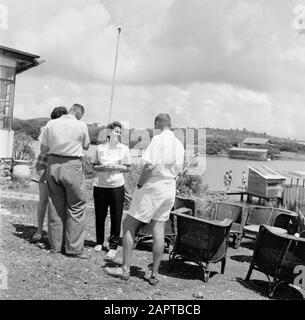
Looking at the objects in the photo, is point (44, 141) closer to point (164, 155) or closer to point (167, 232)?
point (164, 155)

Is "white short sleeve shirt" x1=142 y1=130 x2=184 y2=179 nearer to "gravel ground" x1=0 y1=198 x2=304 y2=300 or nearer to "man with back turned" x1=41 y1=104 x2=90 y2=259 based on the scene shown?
"man with back turned" x1=41 y1=104 x2=90 y2=259

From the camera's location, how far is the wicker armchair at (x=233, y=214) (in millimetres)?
7633

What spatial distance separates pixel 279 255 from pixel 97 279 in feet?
6.72

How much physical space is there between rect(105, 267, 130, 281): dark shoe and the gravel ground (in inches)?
2.4

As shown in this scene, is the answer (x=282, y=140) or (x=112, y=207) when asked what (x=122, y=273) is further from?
(x=282, y=140)

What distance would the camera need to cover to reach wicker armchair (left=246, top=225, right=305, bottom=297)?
4.97 m

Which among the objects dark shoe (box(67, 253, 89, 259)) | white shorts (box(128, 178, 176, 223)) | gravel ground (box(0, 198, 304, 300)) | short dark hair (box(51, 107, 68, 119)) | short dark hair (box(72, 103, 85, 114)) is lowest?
gravel ground (box(0, 198, 304, 300))

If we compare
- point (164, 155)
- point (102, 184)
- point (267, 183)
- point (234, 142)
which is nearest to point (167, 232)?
point (102, 184)

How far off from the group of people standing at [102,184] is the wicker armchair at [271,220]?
8.76 ft

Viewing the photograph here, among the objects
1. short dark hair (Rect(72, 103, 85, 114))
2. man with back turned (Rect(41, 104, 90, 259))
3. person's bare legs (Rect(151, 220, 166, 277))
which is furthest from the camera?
short dark hair (Rect(72, 103, 85, 114))

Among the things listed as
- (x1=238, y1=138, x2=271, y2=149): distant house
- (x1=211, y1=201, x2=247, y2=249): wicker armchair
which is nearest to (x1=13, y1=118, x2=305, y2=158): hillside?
(x1=238, y1=138, x2=271, y2=149): distant house

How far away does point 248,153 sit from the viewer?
46.7 metres
